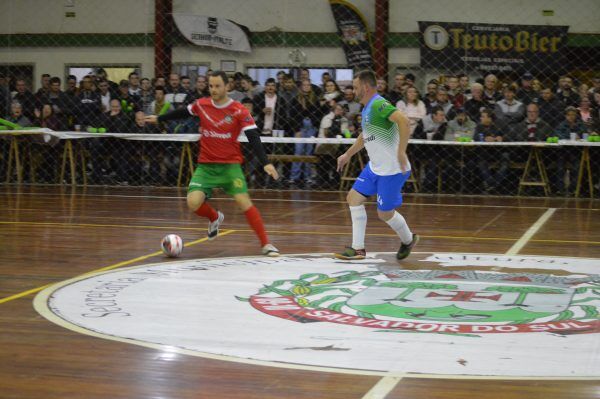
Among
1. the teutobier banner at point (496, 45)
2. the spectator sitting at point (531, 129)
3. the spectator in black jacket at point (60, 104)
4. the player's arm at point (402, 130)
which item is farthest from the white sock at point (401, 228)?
the teutobier banner at point (496, 45)

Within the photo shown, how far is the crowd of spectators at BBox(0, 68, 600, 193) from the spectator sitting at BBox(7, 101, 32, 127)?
2 cm

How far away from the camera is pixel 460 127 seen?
14.1m

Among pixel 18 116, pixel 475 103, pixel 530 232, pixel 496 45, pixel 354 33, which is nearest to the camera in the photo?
pixel 530 232

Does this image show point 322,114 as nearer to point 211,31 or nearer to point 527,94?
point 527,94

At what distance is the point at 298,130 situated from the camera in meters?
14.8

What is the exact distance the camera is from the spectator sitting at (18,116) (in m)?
15.9

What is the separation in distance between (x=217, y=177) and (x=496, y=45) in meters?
11.5

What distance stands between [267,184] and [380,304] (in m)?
10.00

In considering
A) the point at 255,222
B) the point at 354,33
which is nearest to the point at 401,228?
the point at 255,222

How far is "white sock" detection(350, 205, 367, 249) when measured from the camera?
7250mm

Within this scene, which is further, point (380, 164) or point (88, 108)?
point (88, 108)

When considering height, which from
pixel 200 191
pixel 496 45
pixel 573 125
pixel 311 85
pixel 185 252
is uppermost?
pixel 496 45

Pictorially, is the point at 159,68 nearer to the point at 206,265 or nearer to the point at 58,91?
the point at 58,91

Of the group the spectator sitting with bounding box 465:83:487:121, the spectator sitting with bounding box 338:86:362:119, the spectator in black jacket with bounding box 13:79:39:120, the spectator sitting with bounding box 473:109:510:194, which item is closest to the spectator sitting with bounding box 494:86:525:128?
the spectator sitting with bounding box 473:109:510:194
